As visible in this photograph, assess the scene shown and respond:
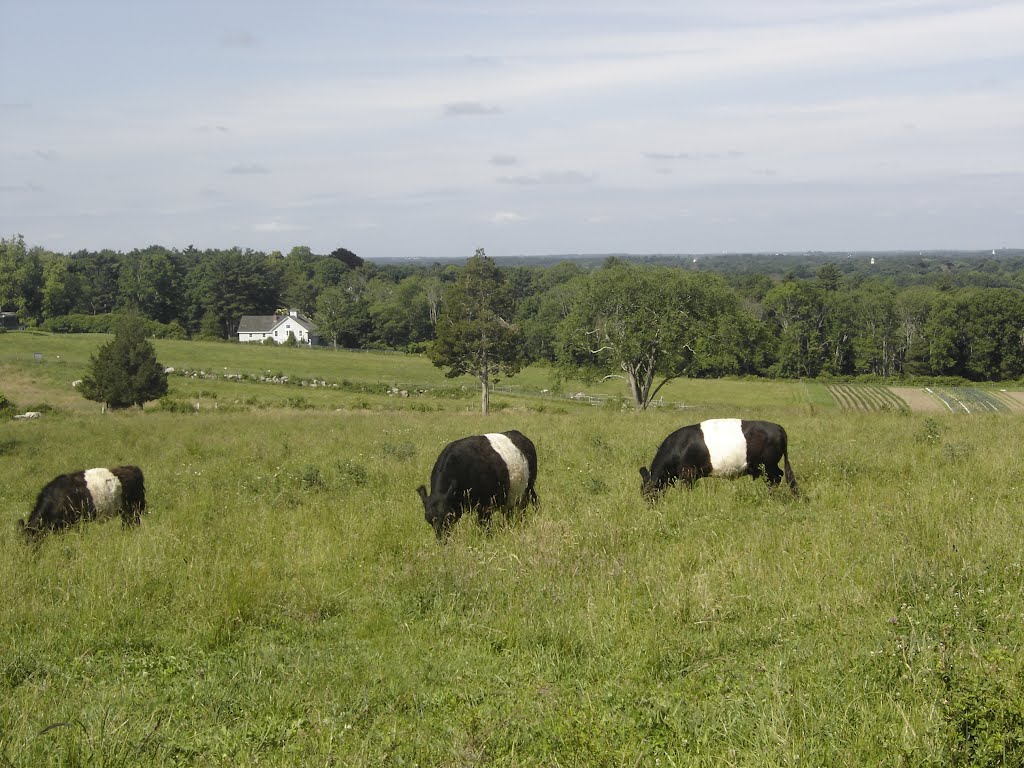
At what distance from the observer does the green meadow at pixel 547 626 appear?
482cm

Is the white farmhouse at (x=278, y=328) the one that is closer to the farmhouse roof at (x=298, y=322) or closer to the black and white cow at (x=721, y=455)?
the farmhouse roof at (x=298, y=322)

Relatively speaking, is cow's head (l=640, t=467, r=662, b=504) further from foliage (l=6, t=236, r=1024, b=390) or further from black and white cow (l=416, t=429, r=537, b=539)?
foliage (l=6, t=236, r=1024, b=390)

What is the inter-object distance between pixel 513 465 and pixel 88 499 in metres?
6.75

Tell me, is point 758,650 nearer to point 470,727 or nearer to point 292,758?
point 470,727

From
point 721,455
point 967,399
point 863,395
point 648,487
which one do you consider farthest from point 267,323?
point 721,455

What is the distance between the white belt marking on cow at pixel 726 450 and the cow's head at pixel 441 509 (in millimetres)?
4243

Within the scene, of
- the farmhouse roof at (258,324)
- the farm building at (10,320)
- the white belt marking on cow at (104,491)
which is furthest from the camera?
the farmhouse roof at (258,324)

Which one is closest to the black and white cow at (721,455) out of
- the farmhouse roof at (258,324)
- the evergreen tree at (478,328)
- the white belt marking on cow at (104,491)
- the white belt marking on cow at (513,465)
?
the white belt marking on cow at (513,465)

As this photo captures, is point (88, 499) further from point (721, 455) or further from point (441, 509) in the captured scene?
point (721, 455)

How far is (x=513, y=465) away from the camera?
36.6 feet

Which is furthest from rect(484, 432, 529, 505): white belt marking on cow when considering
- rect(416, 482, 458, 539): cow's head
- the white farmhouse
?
the white farmhouse

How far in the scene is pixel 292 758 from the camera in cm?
483

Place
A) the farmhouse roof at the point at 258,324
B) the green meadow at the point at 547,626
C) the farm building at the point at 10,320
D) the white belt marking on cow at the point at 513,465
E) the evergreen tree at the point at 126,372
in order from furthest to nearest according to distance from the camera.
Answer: the farmhouse roof at the point at 258,324 → the farm building at the point at 10,320 → the evergreen tree at the point at 126,372 → the white belt marking on cow at the point at 513,465 → the green meadow at the point at 547,626

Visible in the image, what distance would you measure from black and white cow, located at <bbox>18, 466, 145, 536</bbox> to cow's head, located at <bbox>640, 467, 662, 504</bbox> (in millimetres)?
7912
